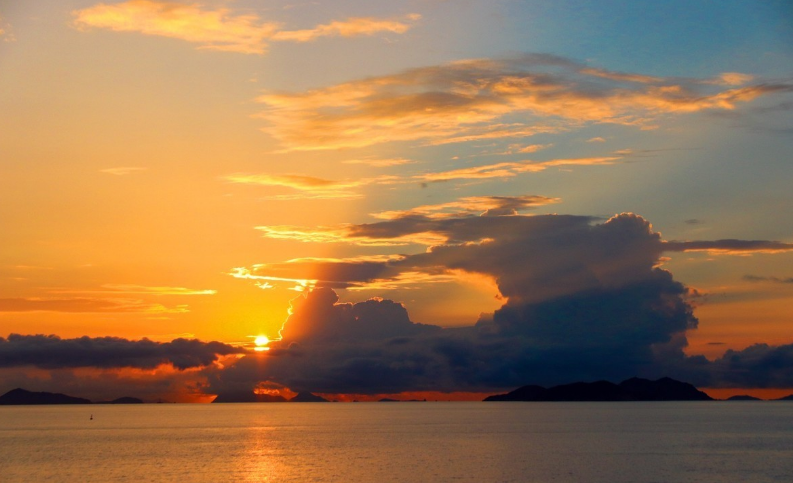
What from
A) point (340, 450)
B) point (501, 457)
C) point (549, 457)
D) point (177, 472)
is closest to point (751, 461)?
point (549, 457)

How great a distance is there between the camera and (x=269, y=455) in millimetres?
178875

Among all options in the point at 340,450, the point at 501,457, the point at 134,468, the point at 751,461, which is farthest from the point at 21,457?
the point at 751,461

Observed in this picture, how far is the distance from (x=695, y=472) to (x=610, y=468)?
1449 cm

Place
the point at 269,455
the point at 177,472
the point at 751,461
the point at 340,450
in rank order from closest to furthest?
1. the point at 177,472
2. the point at 751,461
3. the point at 269,455
4. the point at 340,450

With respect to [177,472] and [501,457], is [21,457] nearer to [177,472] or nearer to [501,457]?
[177,472]

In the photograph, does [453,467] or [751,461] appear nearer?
[453,467]

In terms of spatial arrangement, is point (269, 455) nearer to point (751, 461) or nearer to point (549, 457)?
point (549, 457)

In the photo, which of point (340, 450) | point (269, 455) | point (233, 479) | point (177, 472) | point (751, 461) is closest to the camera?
point (233, 479)

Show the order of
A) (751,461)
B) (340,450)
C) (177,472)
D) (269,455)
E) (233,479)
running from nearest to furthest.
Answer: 1. (233,479)
2. (177,472)
3. (751,461)
4. (269,455)
5. (340,450)

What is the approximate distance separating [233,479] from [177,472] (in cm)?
1631

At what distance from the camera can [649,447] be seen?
190250 millimetres

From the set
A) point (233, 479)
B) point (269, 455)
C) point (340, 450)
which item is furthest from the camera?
point (340, 450)

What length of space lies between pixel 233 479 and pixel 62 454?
78.2 meters

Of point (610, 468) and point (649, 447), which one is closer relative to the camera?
point (610, 468)
